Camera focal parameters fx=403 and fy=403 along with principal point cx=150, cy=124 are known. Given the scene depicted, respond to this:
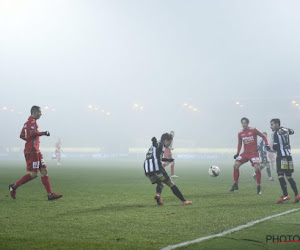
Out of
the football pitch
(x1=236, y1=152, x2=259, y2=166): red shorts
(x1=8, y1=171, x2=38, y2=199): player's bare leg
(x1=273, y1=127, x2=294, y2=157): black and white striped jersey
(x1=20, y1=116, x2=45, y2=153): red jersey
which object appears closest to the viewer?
the football pitch

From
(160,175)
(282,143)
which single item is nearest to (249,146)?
(282,143)

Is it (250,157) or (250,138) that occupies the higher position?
(250,138)

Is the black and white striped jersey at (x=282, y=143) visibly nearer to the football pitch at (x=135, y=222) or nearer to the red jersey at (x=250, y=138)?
the football pitch at (x=135, y=222)

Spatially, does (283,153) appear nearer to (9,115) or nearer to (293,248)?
(293,248)

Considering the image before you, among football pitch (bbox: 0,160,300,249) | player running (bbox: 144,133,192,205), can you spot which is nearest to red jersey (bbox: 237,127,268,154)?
football pitch (bbox: 0,160,300,249)

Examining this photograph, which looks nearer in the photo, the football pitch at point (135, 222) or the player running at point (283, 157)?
the football pitch at point (135, 222)

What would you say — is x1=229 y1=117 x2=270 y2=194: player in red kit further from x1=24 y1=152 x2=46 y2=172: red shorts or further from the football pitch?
x1=24 y1=152 x2=46 y2=172: red shorts

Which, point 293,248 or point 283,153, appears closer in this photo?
point 293,248

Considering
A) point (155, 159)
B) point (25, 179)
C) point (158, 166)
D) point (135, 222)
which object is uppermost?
point (155, 159)

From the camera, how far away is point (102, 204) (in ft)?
29.3

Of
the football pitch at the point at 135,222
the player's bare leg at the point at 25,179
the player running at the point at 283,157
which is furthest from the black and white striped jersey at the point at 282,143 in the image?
the player's bare leg at the point at 25,179

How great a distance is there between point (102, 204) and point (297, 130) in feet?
214

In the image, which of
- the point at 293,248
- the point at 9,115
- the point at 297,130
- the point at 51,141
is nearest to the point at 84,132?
the point at 51,141

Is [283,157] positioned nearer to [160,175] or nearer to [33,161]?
[160,175]
